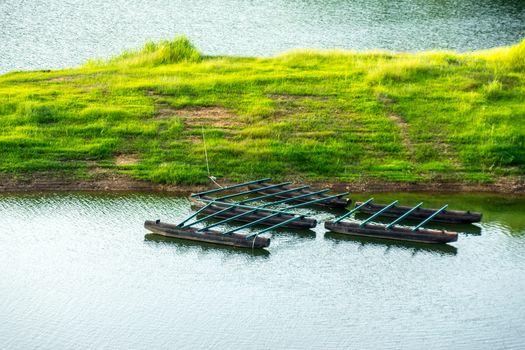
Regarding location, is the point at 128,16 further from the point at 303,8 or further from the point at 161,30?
the point at 303,8

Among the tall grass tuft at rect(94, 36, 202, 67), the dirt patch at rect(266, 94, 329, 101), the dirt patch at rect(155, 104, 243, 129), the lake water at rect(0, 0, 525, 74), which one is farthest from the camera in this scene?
the lake water at rect(0, 0, 525, 74)

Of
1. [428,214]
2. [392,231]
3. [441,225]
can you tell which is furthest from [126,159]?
[441,225]

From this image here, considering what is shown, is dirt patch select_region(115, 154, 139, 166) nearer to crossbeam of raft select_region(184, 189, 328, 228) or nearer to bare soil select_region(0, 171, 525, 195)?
bare soil select_region(0, 171, 525, 195)

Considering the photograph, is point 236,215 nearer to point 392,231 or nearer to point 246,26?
point 392,231

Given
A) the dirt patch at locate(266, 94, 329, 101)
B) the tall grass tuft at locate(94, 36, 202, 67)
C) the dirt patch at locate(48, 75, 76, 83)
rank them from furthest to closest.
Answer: the tall grass tuft at locate(94, 36, 202, 67) → the dirt patch at locate(48, 75, 76, 83) → the dirt patch at locate(266, 94, 329, 101)

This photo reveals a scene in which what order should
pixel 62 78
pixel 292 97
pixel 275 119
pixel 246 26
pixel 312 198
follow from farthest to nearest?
pixel 246 26 → pixel 62 78 → pixel 292 97 → pixel 275 119 → pixel 312 198

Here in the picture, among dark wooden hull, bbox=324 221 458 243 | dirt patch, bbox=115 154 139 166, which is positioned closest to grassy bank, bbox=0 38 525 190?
dirt patch, bbox=115 154 139 166
